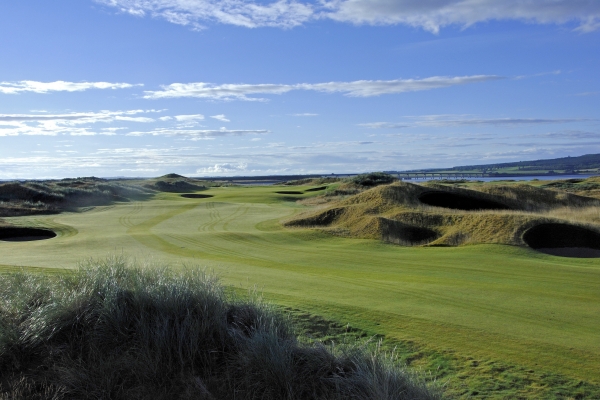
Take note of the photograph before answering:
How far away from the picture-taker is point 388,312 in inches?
317

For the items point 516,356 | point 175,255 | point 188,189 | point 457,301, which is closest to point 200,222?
point 175,255

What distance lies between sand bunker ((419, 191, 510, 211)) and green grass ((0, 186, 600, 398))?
10.9 m

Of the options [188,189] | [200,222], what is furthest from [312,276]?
[188,189]

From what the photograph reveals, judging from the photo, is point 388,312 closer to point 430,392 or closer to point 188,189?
point 430,392

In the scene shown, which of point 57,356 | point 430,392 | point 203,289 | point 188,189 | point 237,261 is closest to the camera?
point 430,392

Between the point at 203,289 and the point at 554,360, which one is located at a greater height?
the point at 203,289

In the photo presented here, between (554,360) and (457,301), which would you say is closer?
(554,360)

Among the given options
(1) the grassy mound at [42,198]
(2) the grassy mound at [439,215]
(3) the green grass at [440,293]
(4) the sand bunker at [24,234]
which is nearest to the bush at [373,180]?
(2) the grassy mound at [439,215]

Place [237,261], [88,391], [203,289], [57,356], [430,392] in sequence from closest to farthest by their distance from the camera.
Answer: [430,392], [88,391], [57,356], [203,289], [237,261]

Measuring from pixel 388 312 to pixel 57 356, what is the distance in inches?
183

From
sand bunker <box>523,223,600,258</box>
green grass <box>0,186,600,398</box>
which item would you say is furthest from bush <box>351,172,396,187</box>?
sand bunker <box>523,223,600,258</box>

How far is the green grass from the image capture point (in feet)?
19.7

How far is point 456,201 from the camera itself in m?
30.7

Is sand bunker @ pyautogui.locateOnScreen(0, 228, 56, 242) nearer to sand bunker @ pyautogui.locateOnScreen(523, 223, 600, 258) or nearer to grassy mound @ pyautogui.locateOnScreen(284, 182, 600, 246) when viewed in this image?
grassy mound @ pyautogui.locateOnScreen(284, 182, 600, 246)
